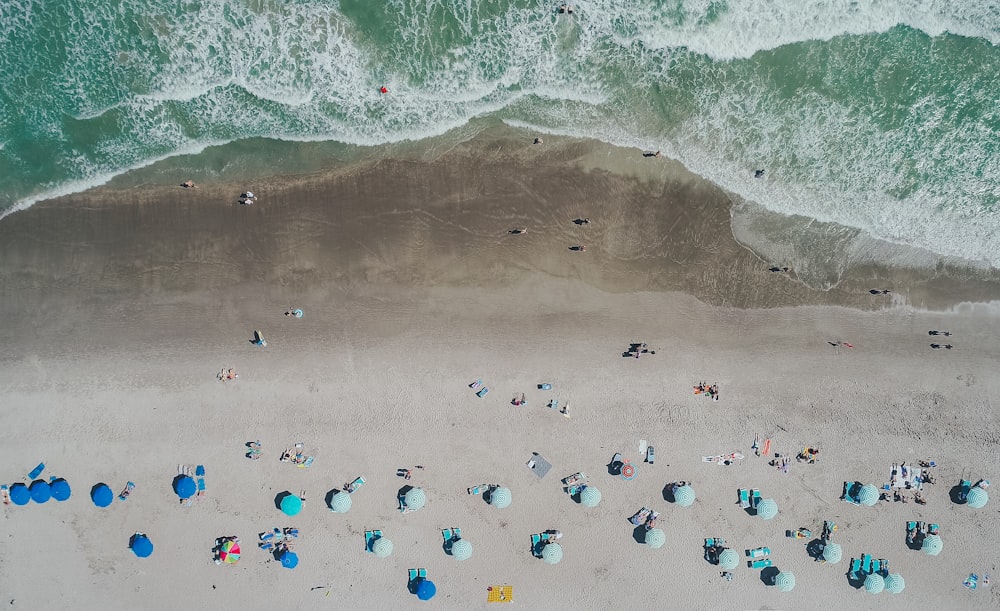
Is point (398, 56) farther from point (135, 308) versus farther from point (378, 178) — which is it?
point (135, 308)

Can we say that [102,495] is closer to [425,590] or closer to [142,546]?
[142,546]

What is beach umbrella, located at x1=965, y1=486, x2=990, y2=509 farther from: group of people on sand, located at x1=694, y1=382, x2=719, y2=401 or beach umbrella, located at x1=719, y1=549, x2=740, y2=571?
group of people on sand, located at x1=694, y1=382, x2=719, y2=401

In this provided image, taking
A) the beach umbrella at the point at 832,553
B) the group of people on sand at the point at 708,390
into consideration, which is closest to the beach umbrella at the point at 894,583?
the beach umbrella at the point at 832,553

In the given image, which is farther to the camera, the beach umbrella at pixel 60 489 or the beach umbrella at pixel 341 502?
the beach umbrella at pixel 341 502

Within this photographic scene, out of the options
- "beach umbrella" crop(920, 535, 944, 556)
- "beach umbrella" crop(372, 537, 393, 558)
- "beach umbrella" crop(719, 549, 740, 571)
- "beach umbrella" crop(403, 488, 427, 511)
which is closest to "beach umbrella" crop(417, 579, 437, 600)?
"beach umbrella" crop(372, 537, 393, 558)

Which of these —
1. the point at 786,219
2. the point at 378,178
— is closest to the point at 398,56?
the point at 378,178

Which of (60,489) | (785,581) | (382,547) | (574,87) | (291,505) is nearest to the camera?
(60,489)

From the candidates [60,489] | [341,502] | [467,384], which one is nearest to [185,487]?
[60,489]

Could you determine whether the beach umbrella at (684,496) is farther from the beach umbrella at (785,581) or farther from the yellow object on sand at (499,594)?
the yellow object on sand at (499,594)
